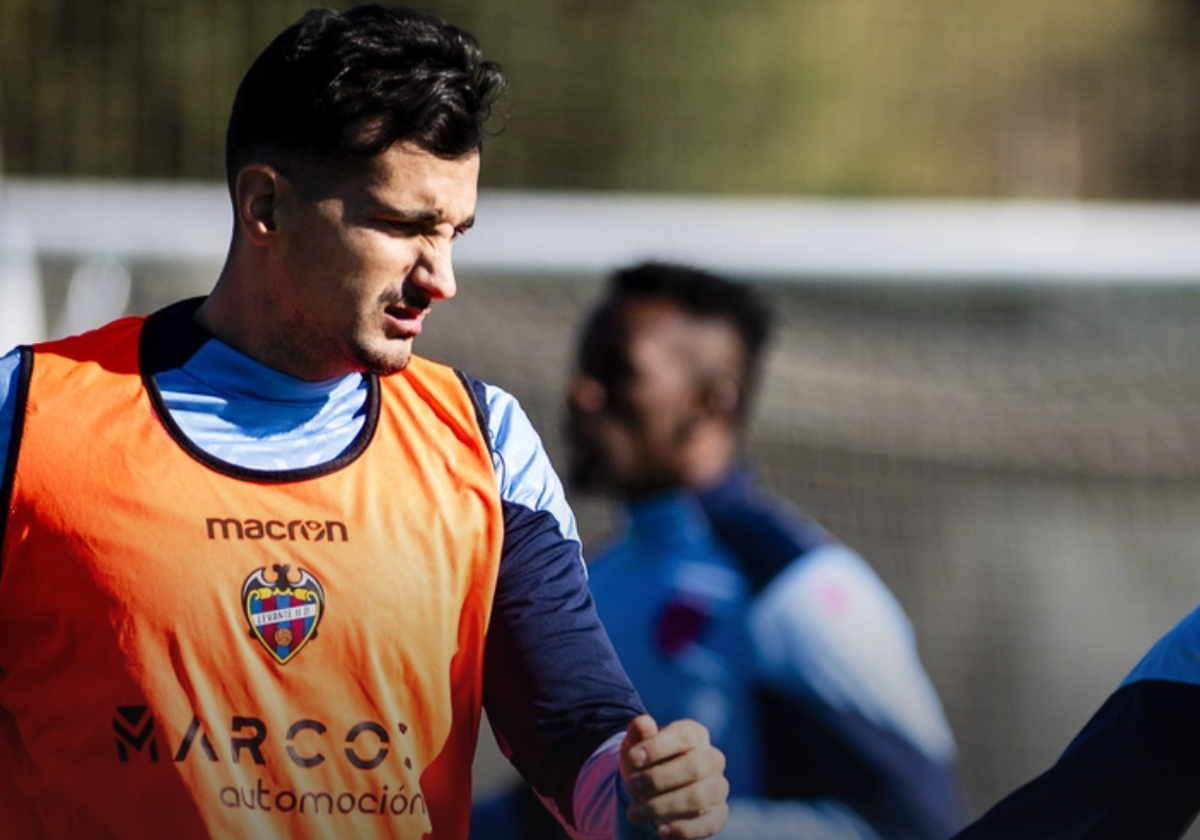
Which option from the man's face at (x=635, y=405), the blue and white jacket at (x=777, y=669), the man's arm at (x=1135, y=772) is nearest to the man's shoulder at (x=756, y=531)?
the blue and white jacket at (x=777, y=669)

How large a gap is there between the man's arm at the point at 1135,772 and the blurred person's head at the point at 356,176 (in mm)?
917

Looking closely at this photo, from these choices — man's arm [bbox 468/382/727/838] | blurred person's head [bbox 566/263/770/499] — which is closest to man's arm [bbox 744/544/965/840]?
blurred person's head [bbox 566/263/770/499]

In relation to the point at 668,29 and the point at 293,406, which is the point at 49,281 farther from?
the point at 668,29

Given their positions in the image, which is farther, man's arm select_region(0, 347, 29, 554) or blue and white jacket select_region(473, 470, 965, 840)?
blue and white jacket select_region(473, 470, 965, 840)

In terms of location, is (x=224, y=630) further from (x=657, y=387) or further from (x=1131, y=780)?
(x=657, y=387)

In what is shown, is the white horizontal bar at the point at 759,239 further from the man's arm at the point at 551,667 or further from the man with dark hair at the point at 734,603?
the man's arm at the point at 551,667

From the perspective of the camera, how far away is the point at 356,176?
1.96 m

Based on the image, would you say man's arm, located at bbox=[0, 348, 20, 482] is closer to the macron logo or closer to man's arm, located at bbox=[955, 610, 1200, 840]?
the macron logo

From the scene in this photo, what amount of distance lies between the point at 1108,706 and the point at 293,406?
102 cm

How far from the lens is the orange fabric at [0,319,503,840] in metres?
1.88

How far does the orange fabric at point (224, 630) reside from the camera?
1877 millimetres

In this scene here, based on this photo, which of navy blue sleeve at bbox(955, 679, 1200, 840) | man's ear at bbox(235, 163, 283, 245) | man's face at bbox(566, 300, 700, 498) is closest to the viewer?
man's ear at bbox(235, 163, 283, 245)

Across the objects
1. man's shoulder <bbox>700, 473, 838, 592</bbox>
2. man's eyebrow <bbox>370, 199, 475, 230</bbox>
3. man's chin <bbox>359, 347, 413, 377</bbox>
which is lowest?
man's shoulder <bbox>700, 473, 838, 592</bbox>

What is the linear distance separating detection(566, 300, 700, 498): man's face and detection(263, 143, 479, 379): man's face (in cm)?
224
